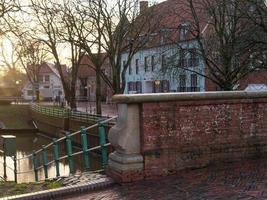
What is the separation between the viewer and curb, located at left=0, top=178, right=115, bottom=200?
7.33m

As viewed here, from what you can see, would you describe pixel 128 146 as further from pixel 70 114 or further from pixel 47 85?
pixel 47 85

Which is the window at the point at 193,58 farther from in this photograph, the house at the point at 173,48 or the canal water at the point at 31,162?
the canal water at the point at 31,162

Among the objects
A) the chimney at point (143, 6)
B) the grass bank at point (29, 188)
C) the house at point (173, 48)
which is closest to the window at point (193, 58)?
the house at point (173, 48)

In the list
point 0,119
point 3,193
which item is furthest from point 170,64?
point 0,119

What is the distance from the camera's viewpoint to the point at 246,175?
757 centimetres

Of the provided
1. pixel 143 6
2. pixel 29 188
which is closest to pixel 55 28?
pixel 143 6

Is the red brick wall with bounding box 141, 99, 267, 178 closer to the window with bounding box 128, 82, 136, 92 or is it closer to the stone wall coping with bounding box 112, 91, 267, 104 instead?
the stone wall coping with bounding box 112, 91, 267, 104

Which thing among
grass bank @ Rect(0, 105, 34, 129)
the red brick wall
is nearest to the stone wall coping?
the red brick wall

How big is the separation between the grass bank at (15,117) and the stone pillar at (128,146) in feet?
137

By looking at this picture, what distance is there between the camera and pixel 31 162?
26281mm

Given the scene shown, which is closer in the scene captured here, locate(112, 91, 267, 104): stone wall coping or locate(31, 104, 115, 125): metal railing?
locate(112, 91, 267, 104): stone wall coping

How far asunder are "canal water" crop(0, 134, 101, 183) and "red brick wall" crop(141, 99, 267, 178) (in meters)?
7.04

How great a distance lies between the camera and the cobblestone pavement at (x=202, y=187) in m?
6.52

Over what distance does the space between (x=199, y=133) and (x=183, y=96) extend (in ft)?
2.48
